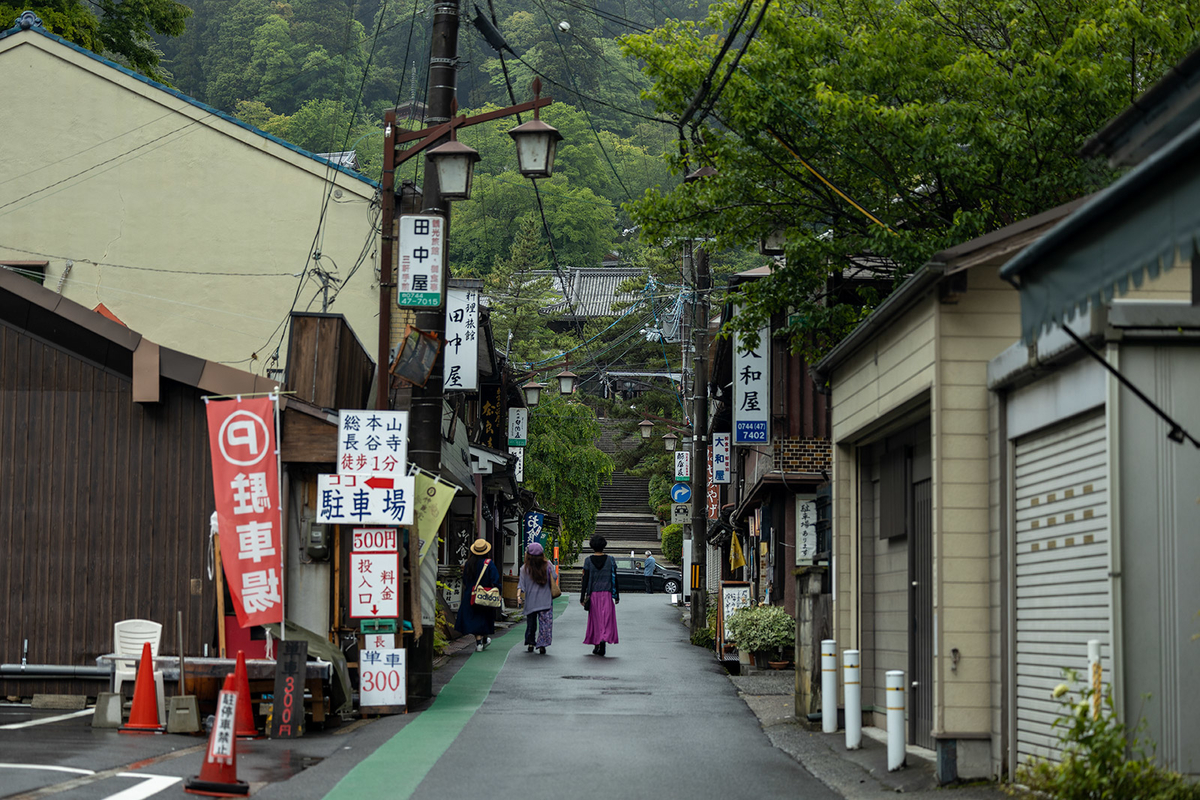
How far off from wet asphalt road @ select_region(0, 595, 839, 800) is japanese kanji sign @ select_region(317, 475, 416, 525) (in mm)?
2068

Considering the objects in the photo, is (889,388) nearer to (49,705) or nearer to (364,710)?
(364,710)

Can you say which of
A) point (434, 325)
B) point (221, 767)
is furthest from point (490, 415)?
point (221, 767)

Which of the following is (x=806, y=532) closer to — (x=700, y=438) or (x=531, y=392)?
(x=700, y=438)

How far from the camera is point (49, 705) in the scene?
12.5 m

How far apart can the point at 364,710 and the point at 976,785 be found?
6613mm

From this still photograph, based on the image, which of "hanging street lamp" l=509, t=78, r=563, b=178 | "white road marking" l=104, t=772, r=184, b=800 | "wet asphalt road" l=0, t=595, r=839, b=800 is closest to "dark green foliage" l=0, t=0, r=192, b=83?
"hanging street lamp" l=509, t=78, r=563, b=178

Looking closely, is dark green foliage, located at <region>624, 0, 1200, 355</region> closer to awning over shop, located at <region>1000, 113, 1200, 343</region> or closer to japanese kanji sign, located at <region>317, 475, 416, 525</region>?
japanese kanji sign, located at <region>317, 475, 416, 525</region>

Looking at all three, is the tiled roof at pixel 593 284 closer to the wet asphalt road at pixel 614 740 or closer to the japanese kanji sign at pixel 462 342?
the japanese kanji sign at pixel 462 342

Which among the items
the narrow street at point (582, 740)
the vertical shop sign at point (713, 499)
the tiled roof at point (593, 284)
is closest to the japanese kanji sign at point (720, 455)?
the vertical shop sign at point (713, 499)

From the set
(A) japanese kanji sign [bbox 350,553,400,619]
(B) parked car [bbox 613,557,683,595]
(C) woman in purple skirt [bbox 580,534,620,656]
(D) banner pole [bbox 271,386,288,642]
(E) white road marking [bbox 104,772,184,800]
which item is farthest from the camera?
(B) parked car [bbox 613,557,683,595]

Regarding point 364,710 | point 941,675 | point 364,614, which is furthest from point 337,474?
point 941,675

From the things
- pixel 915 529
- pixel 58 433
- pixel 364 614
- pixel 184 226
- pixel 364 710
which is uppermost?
pixel 184 226

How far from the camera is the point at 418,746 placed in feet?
34.9

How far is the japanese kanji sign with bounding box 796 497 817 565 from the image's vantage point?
19.7 meters
